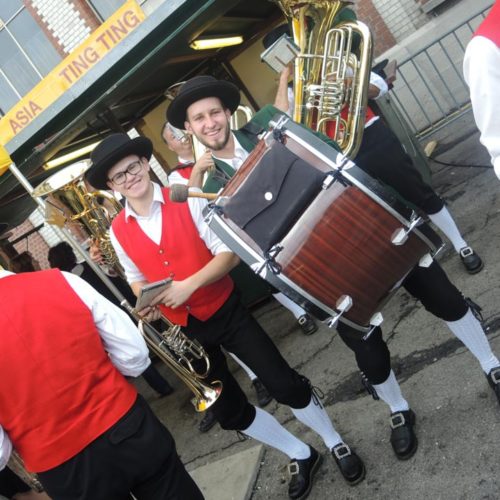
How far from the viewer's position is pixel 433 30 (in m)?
9.34

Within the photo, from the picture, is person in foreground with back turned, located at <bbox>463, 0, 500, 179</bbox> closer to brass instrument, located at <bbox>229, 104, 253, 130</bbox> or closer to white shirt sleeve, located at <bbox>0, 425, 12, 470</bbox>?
brass instrument, located at <bbox>229, 104, 253, 130</bbox>

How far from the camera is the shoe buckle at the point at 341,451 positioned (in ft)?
8.69

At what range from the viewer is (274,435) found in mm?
→ 2717

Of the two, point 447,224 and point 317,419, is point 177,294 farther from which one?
point 447,224

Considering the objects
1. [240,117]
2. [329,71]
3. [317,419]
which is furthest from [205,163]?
[317,419]

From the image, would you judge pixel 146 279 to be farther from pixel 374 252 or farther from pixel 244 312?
pixel 374 252

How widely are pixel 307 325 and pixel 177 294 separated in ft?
7.32

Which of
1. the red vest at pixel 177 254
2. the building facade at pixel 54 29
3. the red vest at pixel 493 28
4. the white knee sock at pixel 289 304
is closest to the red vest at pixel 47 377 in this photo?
the red vest at pixel 177 254

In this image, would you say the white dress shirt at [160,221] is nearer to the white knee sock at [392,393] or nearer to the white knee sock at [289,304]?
the white knee sock at [392,393]

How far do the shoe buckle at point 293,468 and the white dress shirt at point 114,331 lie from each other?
3.47ft

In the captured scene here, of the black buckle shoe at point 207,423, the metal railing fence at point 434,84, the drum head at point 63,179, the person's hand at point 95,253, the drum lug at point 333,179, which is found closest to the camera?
the drum lug at point 333,179

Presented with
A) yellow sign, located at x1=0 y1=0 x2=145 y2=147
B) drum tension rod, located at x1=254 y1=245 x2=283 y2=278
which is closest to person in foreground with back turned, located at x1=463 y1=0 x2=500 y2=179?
drum tension rod, located at x1=254 y1=245 x2=283 y2=278

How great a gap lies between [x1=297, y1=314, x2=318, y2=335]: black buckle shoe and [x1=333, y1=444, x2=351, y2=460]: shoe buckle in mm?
1772

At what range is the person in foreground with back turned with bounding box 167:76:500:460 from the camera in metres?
2.35
